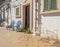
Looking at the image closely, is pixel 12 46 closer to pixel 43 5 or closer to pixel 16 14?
pixel 43 5

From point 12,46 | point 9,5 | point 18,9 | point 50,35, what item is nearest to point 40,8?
point 50,35

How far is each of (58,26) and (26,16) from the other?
287 inches

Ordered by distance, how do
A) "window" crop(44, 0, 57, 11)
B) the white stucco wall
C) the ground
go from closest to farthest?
the ground, the white stucco wall, "window" crop(44, 0, 57, 11)

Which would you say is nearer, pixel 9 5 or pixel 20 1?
pixel 20 1

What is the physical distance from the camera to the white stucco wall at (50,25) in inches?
415

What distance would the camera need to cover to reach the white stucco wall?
1055 centimetres

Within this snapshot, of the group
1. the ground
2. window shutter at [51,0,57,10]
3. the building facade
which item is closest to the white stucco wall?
the building facade

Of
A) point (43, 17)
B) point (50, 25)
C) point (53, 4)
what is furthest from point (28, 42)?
point (43, 17)

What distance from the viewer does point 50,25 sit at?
37.1 ft

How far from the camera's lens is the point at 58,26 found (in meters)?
10.4

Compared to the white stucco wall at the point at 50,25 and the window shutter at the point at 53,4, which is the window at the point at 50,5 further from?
the white stucco wall at the point at 50,25

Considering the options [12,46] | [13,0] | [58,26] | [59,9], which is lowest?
[12,46]

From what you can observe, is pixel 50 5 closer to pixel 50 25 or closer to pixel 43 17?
pixel 50 25

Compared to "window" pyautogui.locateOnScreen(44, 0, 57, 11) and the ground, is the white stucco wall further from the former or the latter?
the ground
